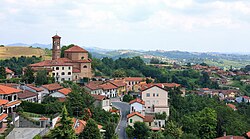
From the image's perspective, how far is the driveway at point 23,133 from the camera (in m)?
27.2

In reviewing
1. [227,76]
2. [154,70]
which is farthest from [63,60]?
[227,76]

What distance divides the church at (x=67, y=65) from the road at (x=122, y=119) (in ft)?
32.4

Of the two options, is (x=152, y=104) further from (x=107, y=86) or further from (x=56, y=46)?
(x=56, y=46)

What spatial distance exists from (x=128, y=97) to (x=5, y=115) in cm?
2576

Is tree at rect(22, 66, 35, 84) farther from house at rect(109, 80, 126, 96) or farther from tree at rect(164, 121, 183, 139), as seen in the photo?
tree at rect(164, 121, 183, 139)

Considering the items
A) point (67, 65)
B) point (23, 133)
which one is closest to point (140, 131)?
point (23, 133)

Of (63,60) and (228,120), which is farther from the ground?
(63,60)

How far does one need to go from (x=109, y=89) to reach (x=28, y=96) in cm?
1848

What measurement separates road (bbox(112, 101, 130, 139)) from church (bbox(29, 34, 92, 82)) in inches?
389

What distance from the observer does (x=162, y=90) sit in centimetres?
4791

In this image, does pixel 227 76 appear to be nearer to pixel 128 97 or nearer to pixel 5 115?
pixel 128 97

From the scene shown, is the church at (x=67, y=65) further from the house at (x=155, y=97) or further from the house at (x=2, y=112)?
the house at (x=2, y=112)

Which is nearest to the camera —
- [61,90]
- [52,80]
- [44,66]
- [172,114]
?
[61,90]

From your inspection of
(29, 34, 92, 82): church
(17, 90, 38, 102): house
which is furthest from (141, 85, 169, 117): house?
(17, 90, 38, 102): house
